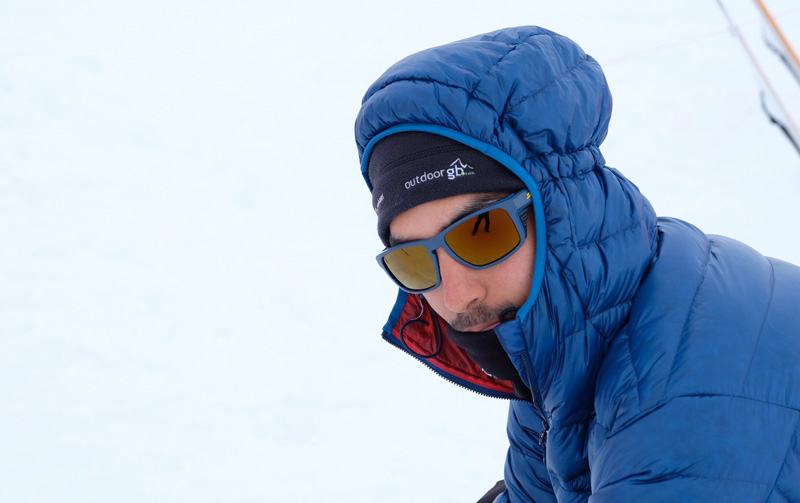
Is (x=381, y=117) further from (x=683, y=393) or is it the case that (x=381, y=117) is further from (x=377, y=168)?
(x=683, y=393)

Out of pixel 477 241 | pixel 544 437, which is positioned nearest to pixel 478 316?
pixel 477 241

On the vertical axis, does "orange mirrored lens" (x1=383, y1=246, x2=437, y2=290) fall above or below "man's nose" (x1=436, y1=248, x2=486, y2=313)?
above

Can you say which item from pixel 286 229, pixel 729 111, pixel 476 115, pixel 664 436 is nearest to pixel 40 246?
pixel 286 229

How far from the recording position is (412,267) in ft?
4.66

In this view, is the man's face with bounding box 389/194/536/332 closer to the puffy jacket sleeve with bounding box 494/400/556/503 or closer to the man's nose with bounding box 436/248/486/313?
the man's nose with bounding box 436/248/486/313

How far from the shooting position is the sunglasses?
1278mm

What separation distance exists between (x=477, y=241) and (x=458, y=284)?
117 millimetres

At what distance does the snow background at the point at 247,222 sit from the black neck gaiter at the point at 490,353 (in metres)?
0.90

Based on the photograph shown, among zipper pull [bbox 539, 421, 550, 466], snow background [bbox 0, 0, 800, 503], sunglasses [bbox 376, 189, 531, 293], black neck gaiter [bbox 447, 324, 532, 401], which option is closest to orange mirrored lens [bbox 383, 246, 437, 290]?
sunglasses [bbox 376, 189, 531, 293]

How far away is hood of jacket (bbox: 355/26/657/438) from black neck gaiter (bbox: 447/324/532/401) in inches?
3.6

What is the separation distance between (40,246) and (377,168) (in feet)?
8.26

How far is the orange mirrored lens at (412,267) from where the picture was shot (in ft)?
4.52

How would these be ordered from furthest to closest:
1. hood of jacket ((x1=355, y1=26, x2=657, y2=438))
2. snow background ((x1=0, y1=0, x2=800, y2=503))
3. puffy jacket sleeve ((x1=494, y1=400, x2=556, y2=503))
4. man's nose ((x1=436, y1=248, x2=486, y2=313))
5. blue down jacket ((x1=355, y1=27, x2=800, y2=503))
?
snow background ((x1=0, y1=0, x2=800, y2=503)) < puffy jacket sleeve ((x1=494, y1=400, x2=556, y2=503)) < man's nose ((x1=436, y1=248, x2=486, y2=313)) < hood of jacket ((x1=355, y1=26, x2=657, y2=438)) < blue down jacket ((x1=355, y1=27, x2=800, y2=503))

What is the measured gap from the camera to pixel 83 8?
5133 millimetres
